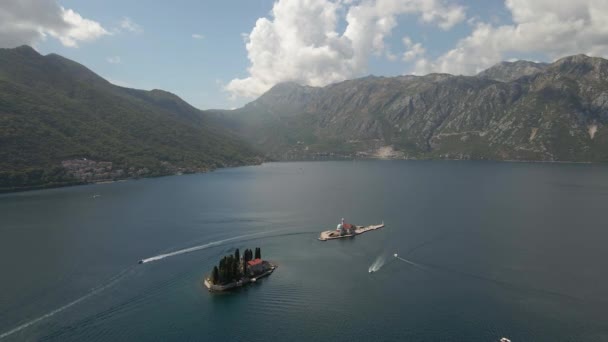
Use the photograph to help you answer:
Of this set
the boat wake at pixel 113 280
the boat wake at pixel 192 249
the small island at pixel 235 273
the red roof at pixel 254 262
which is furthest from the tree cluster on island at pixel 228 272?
the boat wake at pixel 192 249

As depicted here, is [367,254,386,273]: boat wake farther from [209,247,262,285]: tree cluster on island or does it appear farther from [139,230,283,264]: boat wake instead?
[139,230,283,264]: boat wake

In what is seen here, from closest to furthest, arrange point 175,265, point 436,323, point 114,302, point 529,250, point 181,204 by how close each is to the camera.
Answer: point 436,323 < point 114,302 < point 175,265 < point 529,250 < point 181,204

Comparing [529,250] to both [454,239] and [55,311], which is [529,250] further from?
[55,311]

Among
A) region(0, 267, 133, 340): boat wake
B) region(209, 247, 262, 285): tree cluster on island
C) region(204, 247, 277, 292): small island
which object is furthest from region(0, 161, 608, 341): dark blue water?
region(209, 247, 262, 285): tree cluster on island

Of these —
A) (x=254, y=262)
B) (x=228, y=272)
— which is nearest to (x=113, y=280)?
(x=228, y=272)

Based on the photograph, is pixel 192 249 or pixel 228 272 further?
pixel 192 249

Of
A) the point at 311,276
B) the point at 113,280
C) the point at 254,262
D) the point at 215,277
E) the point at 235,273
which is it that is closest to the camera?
the point at 215,277

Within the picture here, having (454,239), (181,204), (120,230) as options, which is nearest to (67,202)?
(181,204)

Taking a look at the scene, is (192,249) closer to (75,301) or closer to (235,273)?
(235,273)
